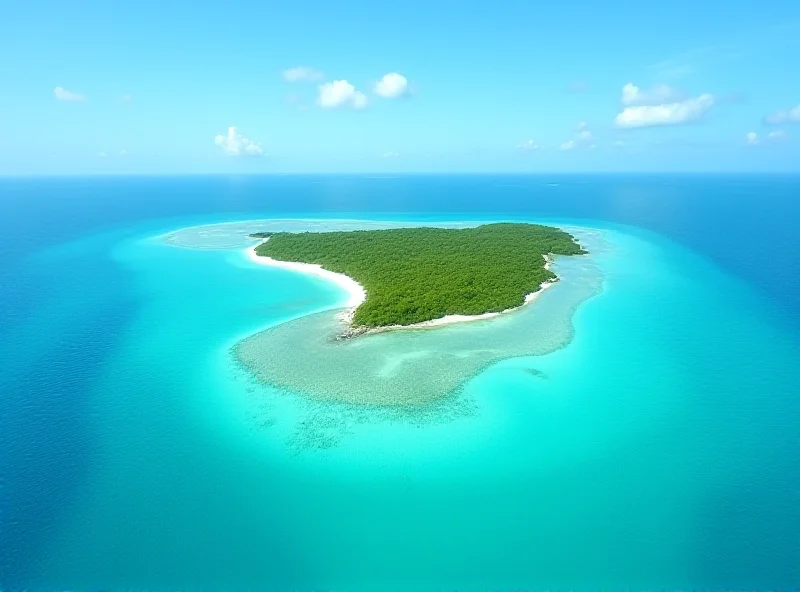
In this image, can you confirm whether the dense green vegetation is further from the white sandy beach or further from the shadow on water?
the shadow on water

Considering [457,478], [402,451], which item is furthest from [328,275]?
[457,478]

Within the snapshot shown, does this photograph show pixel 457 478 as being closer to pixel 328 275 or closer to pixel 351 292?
pixel 351 292

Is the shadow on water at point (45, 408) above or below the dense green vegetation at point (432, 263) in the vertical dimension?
below

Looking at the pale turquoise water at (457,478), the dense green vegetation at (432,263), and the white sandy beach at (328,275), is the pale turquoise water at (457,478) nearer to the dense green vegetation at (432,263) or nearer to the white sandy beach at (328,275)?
the dense green vegetation at (432,263)

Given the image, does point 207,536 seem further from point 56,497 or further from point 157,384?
point 157,384

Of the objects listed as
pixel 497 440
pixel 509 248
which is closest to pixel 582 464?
pixel 497 440

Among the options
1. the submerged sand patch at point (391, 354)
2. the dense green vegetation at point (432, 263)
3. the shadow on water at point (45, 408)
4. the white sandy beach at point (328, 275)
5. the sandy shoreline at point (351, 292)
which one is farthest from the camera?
the white sandy beach at point (328, 275)

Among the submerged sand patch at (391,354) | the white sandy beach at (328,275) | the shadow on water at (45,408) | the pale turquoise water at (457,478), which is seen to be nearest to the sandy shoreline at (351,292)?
the white sandy beach at (328,275)
